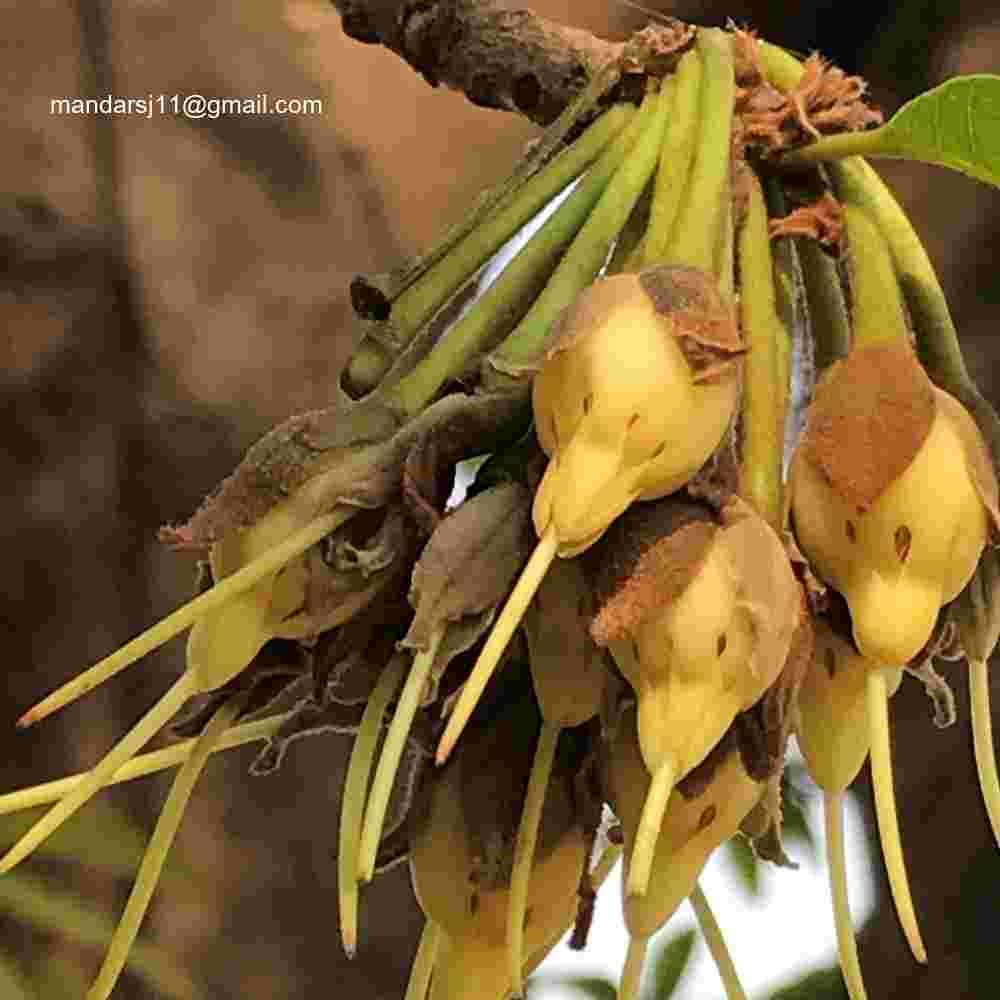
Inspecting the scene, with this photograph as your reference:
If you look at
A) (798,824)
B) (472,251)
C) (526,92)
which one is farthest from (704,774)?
(798,824)

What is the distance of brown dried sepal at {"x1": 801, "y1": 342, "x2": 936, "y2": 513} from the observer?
1.20 ft

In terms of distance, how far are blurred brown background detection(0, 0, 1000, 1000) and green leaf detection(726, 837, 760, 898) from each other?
0.21 meters

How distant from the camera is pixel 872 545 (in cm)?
36

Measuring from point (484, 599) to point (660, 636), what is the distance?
35 millimetres

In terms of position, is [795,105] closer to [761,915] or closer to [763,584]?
[763,584]

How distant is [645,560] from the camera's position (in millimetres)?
342

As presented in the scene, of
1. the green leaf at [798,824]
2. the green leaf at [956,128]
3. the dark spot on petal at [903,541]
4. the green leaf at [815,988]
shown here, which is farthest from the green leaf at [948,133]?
the green leaf at [815,988]

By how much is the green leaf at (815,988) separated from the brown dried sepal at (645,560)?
29.4 inches

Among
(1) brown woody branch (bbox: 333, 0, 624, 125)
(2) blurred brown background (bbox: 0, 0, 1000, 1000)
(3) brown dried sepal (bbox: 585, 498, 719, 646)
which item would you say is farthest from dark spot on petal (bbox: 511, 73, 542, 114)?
(2) blurred brown background (bbox: 0, 0, 1000, 1000)

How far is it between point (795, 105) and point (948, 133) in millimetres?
46

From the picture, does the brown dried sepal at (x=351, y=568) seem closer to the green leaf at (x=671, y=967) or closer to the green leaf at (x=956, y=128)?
the green leaf at (x=956, y=128)

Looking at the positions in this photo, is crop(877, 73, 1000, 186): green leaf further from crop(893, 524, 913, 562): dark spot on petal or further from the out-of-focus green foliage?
the out-of-focus green foliage

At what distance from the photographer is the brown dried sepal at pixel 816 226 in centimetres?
44

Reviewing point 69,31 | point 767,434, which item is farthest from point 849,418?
point 69,31
